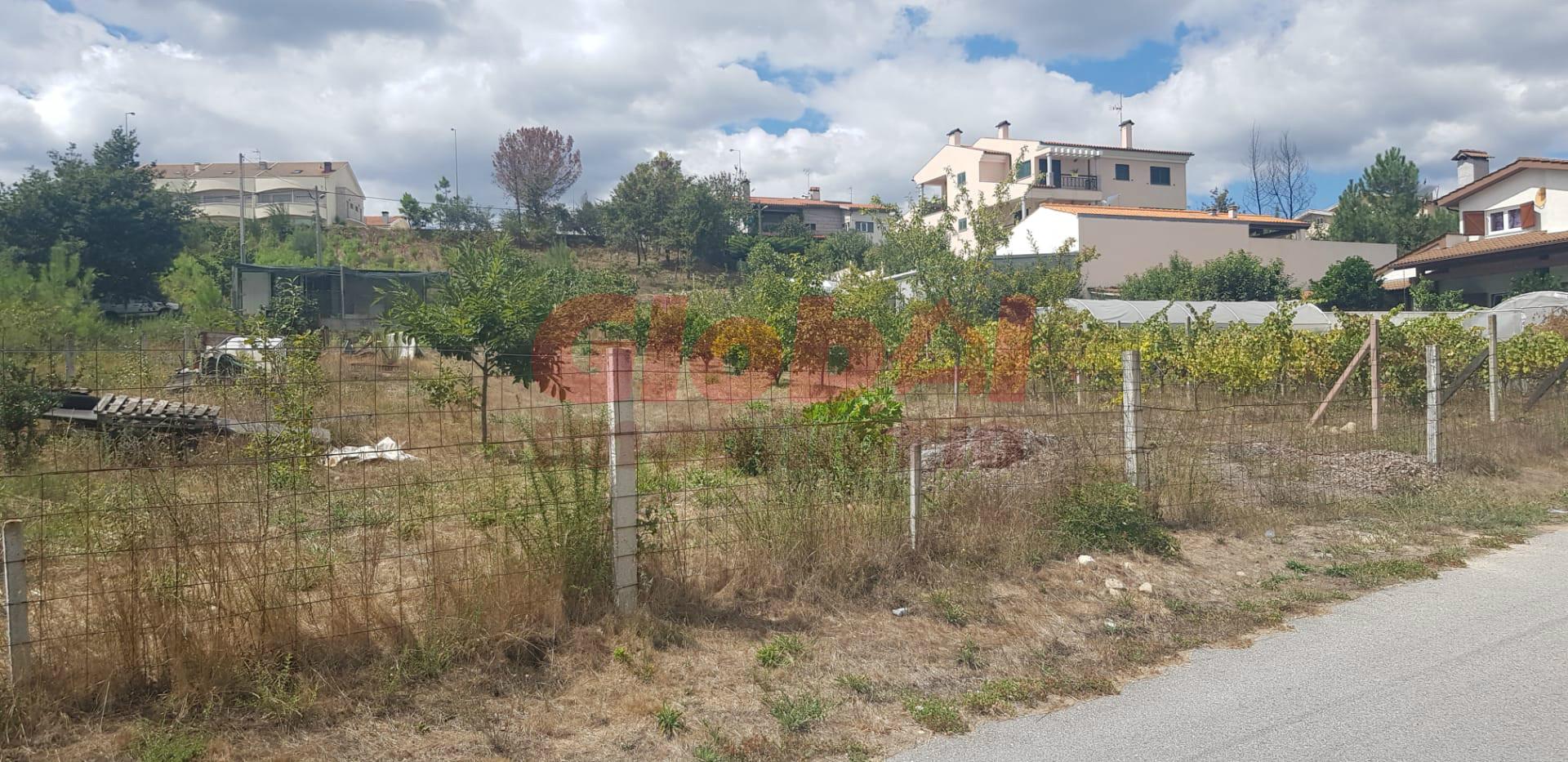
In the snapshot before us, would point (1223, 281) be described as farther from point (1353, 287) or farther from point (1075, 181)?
point (1075, 181)

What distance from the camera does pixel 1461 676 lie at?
471 centimetres

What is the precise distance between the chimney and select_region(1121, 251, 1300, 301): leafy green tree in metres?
14.0

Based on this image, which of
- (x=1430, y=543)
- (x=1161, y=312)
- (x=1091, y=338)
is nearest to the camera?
(x=1430, y=543)

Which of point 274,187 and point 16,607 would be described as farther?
point 274,187

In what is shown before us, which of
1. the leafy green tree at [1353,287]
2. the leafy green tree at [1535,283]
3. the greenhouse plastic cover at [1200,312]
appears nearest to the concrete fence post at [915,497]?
the greenhouse plastic cover at [1200,312]

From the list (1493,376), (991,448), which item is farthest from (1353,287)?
(991,448)

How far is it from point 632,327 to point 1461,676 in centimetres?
2170

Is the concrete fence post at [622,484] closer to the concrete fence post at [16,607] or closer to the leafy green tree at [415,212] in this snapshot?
the concrete fence post at [16,607]

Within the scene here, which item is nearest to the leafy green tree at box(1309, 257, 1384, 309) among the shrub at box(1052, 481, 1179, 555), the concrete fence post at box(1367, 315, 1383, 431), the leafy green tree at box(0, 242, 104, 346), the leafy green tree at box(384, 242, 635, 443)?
the concrete fence post at box(1367, 315, 1383, 431)

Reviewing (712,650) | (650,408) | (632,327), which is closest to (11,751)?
(712,650)

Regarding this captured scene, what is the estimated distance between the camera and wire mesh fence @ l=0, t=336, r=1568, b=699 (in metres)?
4.12

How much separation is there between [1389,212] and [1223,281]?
790 inches

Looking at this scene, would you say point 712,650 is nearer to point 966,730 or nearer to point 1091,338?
point 966,730

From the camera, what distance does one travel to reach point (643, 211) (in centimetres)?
5506
